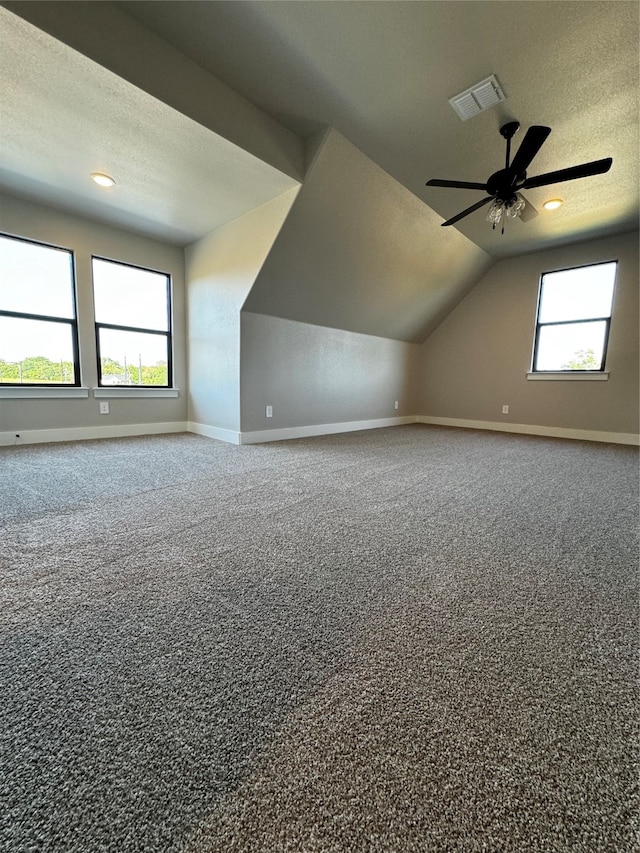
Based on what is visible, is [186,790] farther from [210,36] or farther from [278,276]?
[278,276]

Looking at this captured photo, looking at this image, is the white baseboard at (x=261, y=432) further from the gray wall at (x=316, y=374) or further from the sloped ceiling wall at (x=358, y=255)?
the sloped ceiling wall at (x=358, y=255)

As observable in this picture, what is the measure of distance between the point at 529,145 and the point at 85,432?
4585mm

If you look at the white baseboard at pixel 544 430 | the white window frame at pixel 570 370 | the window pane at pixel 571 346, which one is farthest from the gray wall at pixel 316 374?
the window pane at pixel 571 346

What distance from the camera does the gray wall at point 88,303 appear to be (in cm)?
316

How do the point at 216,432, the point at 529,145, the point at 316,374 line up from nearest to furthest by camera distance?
1. the point at 529,145
2. the point at 216,432
3. the point at 316,374

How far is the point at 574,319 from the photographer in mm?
4574

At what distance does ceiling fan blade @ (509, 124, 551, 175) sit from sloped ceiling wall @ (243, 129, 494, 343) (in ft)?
3.59

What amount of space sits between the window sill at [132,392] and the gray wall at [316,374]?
3.97ft

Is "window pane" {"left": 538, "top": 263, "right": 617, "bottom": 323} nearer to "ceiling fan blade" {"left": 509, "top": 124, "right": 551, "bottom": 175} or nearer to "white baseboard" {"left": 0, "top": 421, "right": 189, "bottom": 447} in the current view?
"ceiling fan blade" {"left": 509, "top": 124, "right": 551, "bottom": 175}

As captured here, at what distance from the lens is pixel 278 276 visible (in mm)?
3402

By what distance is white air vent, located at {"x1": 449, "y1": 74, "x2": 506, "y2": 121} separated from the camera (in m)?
2.07

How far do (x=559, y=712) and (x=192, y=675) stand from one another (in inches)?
33.9

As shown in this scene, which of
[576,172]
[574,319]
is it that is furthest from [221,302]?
[574,319]

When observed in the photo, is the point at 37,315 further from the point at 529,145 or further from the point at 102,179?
the point at 529,145
